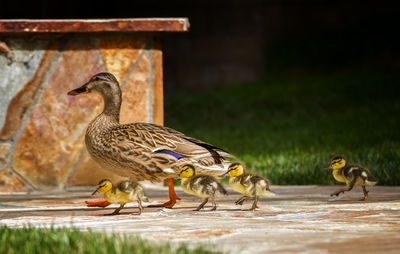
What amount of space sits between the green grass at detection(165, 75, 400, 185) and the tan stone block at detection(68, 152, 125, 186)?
184 centimetres

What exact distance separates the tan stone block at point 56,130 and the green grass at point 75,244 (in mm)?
3092

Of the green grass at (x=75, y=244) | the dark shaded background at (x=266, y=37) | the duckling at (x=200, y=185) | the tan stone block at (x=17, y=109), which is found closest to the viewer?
the green grass at (x=75, y=244)

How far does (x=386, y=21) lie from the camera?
17.6 metres

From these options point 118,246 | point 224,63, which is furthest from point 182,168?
point 224,63

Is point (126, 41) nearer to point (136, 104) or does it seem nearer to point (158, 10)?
point (136, 104)

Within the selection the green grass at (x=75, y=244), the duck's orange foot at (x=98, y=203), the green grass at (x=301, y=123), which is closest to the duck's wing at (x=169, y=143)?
the duck's orange foot at (x=98, y=203)

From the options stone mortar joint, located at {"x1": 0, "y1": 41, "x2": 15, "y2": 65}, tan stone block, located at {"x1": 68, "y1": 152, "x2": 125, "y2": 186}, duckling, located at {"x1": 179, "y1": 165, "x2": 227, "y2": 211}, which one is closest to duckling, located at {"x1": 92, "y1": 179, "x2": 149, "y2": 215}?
duckling, located at {"x1": 179, "y1": 165, "x2": 227, "y2": 211}

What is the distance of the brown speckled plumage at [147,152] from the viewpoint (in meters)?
5.64

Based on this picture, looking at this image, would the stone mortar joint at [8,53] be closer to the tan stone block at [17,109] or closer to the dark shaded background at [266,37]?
the tan stone block at [17,109]

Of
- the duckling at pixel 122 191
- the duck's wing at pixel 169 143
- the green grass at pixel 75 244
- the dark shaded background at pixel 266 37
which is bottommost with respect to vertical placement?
the green grass at pixel 75 244

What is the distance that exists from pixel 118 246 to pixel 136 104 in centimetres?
389

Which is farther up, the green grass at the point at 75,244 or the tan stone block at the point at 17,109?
the tan stone block at the point at 17,109

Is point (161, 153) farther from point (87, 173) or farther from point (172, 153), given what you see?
point (87, 173)

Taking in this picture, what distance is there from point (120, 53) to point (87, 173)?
4.16ft
